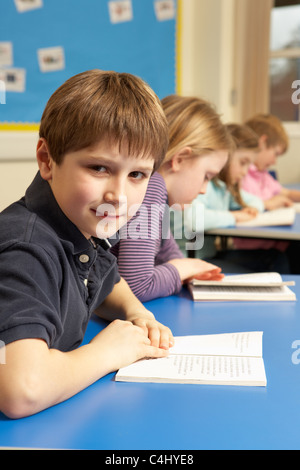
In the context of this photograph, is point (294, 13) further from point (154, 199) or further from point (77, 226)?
point (77, 226)

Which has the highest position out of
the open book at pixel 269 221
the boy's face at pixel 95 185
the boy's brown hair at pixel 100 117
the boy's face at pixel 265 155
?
the boy's brown hair at pixel 100 117

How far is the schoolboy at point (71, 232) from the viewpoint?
0.65 m

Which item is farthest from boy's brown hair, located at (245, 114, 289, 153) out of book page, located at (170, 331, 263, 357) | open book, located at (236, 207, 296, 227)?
book page, located at (170, 331, 263, 357)

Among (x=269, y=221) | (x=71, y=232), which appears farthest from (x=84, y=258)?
(x=269, y=221)

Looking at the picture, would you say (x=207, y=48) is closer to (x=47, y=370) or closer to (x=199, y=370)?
(x=199, y=370)

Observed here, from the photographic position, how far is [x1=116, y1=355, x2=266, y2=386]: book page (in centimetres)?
77

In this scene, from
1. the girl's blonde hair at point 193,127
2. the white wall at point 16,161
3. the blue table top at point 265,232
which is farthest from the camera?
the white wall at point 16,161

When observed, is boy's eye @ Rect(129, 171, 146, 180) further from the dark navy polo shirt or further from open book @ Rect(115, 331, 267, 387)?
open book @ Rect(115, 331, 267, 387)

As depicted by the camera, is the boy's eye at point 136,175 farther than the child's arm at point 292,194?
No

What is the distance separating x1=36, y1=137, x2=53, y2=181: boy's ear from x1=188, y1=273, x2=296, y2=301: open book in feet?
1.76

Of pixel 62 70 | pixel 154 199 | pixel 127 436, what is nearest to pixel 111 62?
pixel 62 70

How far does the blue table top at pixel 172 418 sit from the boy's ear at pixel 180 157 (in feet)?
2.51

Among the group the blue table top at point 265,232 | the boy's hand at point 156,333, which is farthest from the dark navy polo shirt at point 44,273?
the blue table top at point 265,232

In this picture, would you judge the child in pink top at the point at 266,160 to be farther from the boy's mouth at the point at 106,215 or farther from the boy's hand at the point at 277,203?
the boy's mouth at the point at 106,215
